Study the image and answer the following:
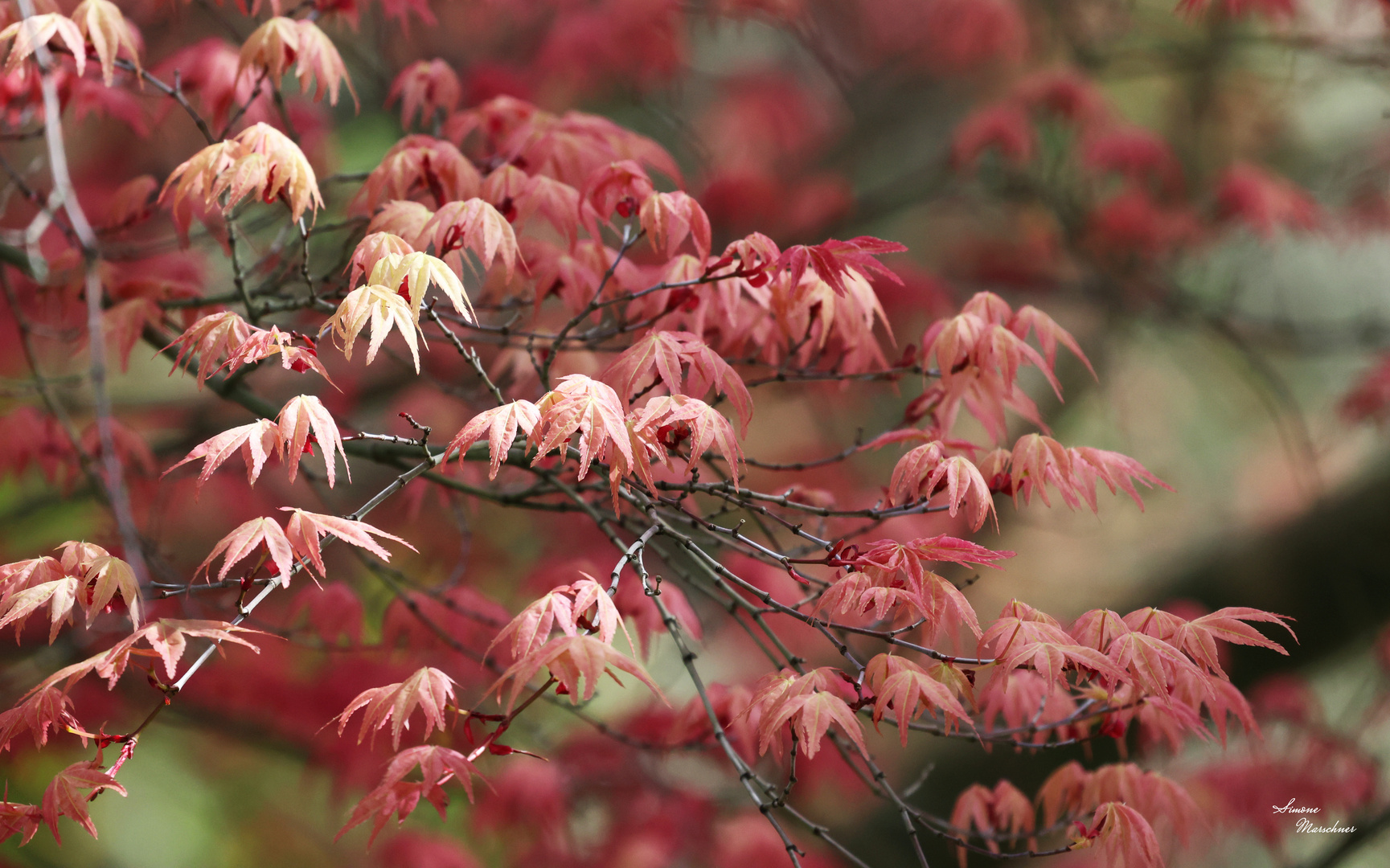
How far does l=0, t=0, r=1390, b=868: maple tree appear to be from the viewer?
1.28 metres

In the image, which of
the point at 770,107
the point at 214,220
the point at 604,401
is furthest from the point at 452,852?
the point at 770,107

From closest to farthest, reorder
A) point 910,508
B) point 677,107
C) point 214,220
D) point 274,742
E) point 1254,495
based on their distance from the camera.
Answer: point 910,508
point 214,220
point 274,742
point 1254,495
point 677,107

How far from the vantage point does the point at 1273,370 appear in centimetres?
435

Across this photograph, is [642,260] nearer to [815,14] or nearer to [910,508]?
[815,14]

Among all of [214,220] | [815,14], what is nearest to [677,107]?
[815,14]

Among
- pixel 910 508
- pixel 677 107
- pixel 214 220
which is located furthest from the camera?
pixel 677 107

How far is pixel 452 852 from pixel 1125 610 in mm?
2309

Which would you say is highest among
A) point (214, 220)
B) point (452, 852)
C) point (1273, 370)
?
point (214, 220)

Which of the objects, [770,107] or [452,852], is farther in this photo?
[770,107]

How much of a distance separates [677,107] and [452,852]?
329 centimetres

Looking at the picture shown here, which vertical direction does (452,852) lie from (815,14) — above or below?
below

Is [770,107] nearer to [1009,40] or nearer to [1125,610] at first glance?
[1009,40]

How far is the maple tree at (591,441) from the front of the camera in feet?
4.19

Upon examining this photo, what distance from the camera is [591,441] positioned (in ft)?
3.90
